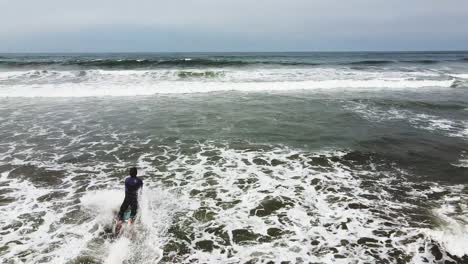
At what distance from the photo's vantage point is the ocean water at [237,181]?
5922 mm

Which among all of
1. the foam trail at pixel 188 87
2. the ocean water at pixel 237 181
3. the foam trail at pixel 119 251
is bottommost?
the foam trail at pixel 119 251

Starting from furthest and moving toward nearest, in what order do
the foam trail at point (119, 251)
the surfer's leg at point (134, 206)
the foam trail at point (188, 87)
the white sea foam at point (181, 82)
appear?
the white sea foam at point (181, 82), the foam trail at point (188, 87), the surfer's leg at point (134, 206), the foam trail at point (119, 251)

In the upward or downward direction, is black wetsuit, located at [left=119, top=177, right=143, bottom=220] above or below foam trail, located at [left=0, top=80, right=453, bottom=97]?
below

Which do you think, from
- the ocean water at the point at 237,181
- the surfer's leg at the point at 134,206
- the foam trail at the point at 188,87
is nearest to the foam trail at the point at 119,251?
the ocean water at the point at 237,181

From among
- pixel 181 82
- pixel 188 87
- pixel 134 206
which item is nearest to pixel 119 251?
pixel 134 206

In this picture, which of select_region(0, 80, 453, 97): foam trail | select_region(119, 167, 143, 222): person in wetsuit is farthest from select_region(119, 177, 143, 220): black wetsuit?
select_region(0, 80, 453, 97): foam trail

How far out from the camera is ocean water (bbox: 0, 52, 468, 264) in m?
5.92

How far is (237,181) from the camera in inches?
342

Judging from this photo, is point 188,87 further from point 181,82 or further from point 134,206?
point 134,206

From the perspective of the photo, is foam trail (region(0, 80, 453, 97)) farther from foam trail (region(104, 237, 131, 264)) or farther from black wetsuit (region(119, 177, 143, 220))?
foam trail (region(104, 237, 131, 264))

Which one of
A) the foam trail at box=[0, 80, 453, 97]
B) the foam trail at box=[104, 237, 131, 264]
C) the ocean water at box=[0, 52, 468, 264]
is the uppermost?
the foam trail at box=[0, 80, 453, 97]

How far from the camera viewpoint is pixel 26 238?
6156mm

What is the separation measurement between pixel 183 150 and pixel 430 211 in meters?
7.42

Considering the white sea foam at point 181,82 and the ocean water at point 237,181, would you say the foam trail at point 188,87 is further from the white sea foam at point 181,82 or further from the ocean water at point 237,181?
the ocean water at point 237,181
